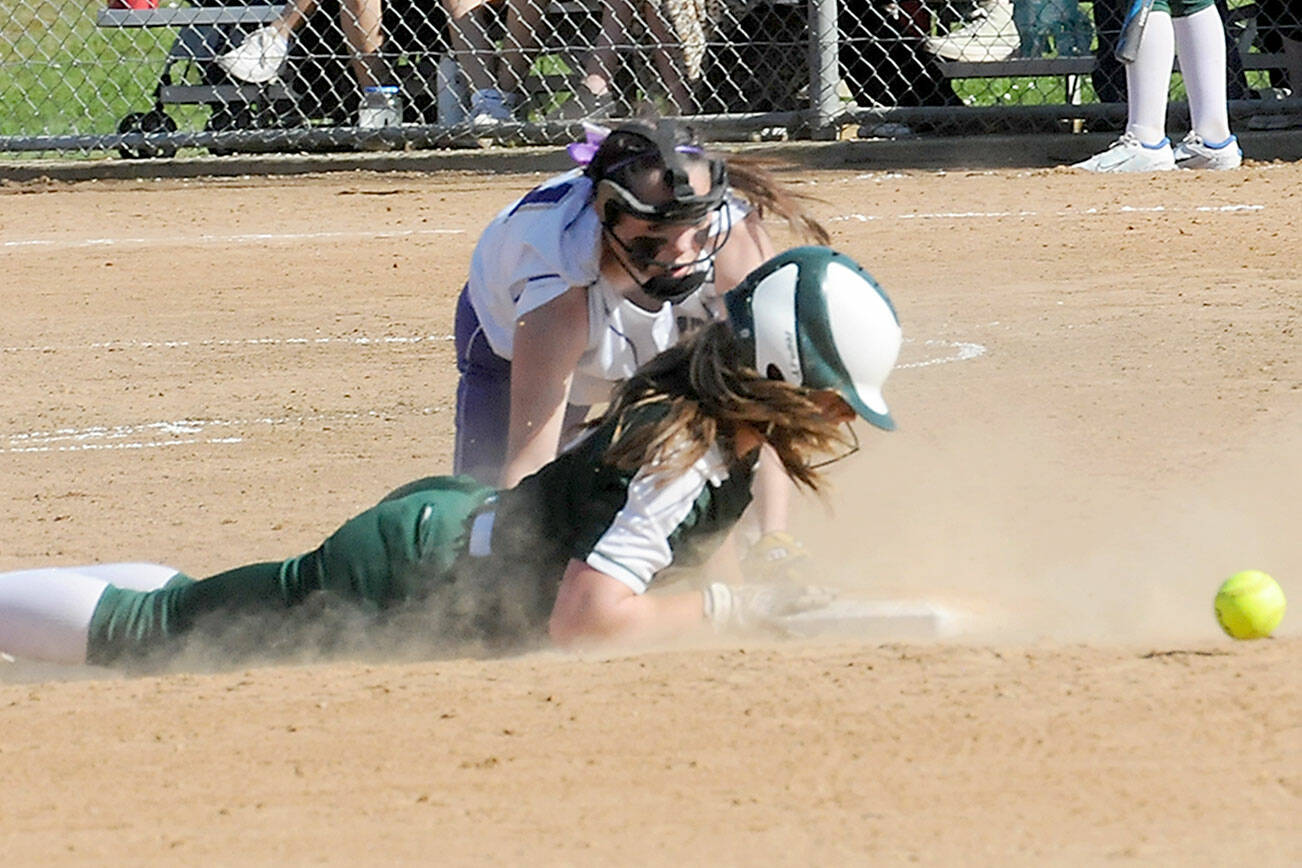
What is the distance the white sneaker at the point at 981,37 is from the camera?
11.3m

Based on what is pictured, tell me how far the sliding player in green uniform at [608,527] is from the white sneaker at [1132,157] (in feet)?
21.8

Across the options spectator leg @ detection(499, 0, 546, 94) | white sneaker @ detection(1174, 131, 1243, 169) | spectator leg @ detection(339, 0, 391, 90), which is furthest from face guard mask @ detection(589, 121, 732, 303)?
spectator leg @ detection(339, 0, 391, 90)

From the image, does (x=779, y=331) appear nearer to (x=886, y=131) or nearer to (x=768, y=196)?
(x=768, y=196)

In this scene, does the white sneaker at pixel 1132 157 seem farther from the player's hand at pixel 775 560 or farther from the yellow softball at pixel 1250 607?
the yellow softball at pixel 1250 607

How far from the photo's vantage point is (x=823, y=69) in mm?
11203

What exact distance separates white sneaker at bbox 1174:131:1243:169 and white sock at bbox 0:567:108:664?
742cm

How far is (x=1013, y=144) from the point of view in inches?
444

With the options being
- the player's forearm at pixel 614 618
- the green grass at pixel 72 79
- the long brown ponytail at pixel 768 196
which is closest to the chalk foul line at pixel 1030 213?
the long brown ponytail at pixel 768 196

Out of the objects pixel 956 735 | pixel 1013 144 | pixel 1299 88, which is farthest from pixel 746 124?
pixel 956 735

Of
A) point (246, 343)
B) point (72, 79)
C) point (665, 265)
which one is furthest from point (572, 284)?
point (72, 79)

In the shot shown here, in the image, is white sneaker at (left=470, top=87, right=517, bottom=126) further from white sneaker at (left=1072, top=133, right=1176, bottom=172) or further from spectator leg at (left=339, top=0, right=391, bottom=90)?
white sneaker at (left=1072, top=133, right=1176, bottom=172)

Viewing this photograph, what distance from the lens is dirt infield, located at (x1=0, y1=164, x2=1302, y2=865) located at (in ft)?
10.0

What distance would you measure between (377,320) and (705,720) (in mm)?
4970

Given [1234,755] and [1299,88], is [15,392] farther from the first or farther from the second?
[1299,88]
